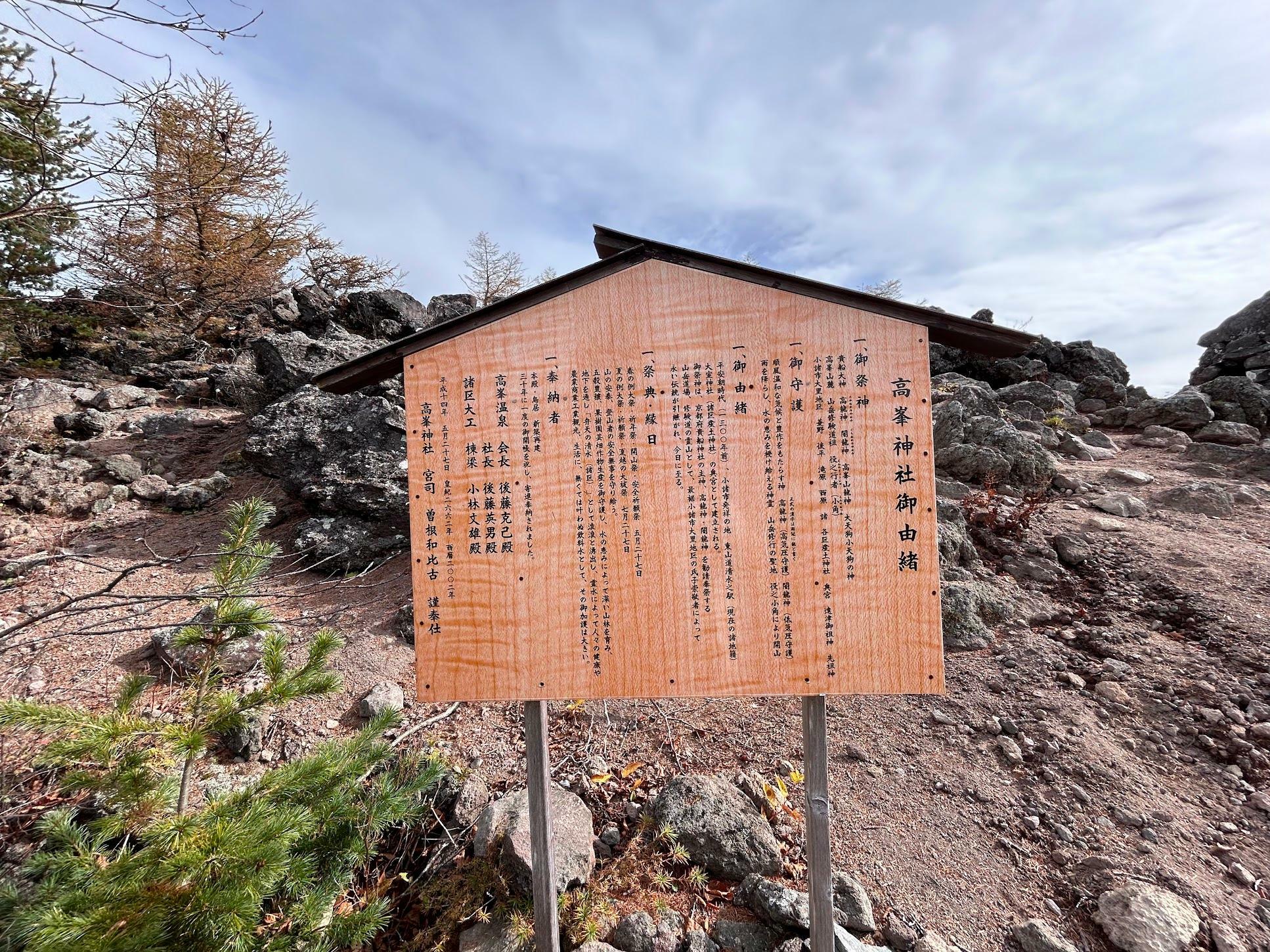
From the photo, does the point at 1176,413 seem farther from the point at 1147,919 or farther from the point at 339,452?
the point at 339,452

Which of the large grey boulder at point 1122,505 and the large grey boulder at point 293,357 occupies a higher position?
the large grey boulder at point 293,357

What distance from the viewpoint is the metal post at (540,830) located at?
99.4 inches

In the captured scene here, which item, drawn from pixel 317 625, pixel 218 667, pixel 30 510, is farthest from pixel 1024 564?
pixel 30 510

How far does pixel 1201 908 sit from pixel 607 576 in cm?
393

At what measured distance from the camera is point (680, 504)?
238 cm

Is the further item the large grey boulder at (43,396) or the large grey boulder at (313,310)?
the large grey boulder at (313,310)

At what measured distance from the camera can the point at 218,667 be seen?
2506 millimetres

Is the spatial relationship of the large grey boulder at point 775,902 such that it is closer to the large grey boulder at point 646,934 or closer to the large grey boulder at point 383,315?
the large grey boulder at point 646,934

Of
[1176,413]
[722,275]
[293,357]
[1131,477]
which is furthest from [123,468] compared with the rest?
[1176,413]

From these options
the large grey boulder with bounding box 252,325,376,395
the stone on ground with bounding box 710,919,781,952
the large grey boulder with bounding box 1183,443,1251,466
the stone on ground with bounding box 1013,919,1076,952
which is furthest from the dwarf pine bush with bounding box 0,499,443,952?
the large grey boulder with bounding box 1183,443,1251,466

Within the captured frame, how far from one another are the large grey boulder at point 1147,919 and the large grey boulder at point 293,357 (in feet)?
34.8

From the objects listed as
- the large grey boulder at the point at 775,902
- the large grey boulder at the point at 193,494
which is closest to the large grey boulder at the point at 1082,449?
the large grey boulder at the point at 775,902

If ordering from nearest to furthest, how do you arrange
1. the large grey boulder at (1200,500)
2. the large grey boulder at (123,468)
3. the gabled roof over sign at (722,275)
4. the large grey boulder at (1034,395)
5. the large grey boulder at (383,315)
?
1. the gabled roof over sign at (722,275)
2. the large grey boulder at (1200,500)
3. the large grey boulder at (123,468)
4. the large grey boulder at (1034,395)
5. the large grey boulder at (383,315)

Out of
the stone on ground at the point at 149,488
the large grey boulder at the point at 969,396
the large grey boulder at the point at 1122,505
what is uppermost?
the large grey boulder at the point at 969,396
